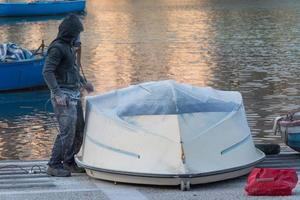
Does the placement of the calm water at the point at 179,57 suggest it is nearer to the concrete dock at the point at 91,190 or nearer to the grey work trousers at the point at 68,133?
the grey work trousers at the point at 68,133

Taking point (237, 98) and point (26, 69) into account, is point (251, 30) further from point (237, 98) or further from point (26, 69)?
point (237, 98)

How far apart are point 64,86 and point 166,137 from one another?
1327 millimetres

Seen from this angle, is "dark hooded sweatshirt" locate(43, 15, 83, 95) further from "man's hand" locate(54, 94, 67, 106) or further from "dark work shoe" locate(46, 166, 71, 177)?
"dark work shoe" locate(46, 166, 71, 177)

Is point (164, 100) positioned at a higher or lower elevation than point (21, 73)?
higher

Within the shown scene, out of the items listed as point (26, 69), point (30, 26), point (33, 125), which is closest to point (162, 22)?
point (30, 26)

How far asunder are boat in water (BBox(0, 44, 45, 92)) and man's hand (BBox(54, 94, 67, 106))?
38.1ft

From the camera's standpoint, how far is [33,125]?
15.4 m

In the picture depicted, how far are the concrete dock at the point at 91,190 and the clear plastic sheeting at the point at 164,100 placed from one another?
0.84m

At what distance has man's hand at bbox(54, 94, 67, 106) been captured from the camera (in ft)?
26.6

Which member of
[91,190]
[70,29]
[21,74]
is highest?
[70,29]

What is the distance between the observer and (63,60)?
27.0 feet

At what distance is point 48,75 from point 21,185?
120 cm

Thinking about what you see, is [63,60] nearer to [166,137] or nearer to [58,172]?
[58,172]

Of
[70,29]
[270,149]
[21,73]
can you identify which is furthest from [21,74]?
[70,29]
